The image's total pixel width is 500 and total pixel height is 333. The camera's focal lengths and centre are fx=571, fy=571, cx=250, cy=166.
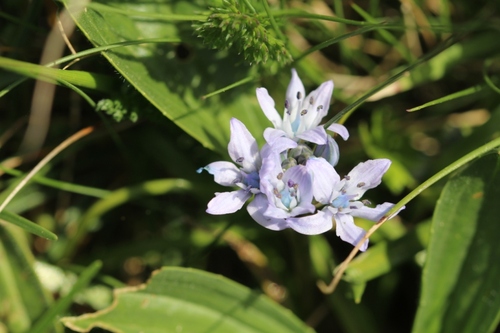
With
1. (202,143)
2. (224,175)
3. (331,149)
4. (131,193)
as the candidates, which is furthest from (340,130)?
(131,193)

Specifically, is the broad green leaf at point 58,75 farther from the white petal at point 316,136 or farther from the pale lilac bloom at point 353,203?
the pale lilac bloom at point 353,203

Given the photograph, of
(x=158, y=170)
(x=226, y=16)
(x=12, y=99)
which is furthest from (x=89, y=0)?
(x=158, y=170)

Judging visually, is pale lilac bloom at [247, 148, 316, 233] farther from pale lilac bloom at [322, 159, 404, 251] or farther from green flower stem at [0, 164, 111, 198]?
green flower stem at [0, 164, 111, 198]

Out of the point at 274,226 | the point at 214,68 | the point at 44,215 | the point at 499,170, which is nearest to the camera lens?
the point at 274,226

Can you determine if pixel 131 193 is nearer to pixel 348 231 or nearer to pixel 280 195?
pixel 280 195

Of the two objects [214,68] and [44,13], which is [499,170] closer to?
[214,68]

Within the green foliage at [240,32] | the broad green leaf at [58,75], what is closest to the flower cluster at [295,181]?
the green foliage at [240,32]
